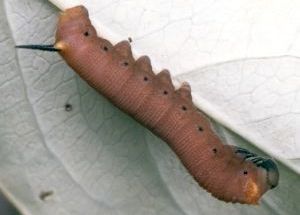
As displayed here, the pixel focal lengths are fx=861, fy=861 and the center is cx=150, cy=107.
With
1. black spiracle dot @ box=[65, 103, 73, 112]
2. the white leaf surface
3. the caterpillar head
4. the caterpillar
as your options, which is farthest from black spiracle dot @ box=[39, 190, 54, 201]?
the caterpillar head

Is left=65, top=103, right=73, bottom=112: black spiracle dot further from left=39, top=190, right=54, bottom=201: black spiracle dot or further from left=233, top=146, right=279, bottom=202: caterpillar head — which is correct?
left=233, top=146, right=279, bottom=202: caterpillar head

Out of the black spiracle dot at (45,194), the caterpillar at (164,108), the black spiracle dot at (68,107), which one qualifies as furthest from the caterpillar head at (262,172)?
the black spiracle dot at (45,194)

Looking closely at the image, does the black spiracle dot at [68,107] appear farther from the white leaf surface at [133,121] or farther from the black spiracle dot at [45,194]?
the black spiracle dot at [45,194]

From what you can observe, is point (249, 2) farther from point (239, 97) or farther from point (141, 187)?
point (141, 187)

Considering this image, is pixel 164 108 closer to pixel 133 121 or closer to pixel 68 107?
pixel 133 121

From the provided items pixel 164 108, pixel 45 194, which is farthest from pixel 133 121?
pixel 45 194
